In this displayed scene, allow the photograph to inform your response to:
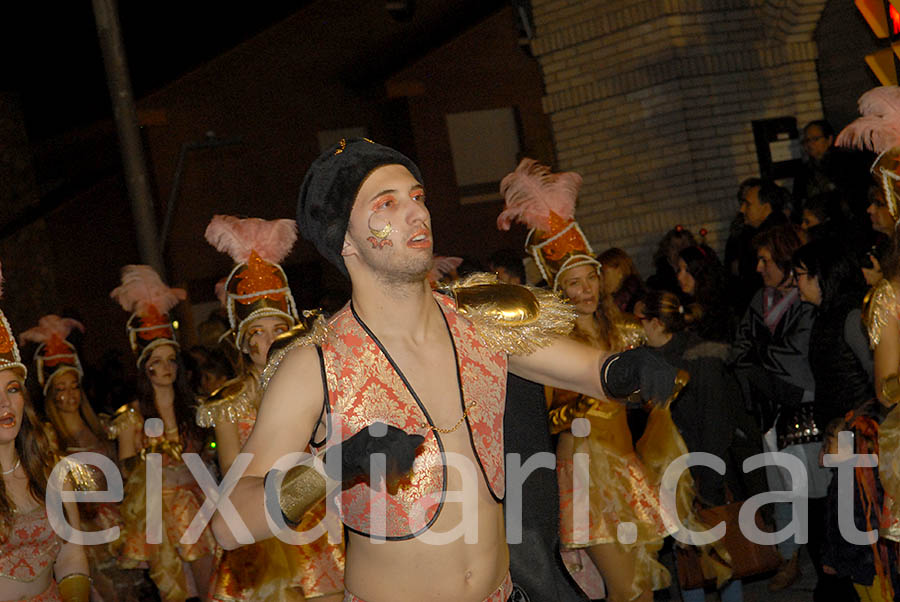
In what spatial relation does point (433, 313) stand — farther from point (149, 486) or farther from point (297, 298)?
point (297, 298)

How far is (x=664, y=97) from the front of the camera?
9.88 m

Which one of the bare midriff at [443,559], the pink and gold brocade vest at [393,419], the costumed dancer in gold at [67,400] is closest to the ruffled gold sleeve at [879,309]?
the pink and gold brocade vest at [393,419]

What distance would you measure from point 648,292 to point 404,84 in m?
11.6

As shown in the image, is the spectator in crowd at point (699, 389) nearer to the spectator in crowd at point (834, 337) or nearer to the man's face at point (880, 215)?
the spectator in crowd at point (834, 337)

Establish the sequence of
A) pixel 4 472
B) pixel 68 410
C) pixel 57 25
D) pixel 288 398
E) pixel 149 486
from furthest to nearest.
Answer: pixel 57 25
pixel 68 410
pixel 149 486
pixel 4 472
pixel 288 398

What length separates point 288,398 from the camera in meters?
3.26

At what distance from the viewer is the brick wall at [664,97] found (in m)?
9.84

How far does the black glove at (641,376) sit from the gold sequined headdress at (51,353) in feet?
20.7

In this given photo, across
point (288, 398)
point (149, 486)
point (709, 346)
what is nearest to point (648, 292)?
point (709, 346)

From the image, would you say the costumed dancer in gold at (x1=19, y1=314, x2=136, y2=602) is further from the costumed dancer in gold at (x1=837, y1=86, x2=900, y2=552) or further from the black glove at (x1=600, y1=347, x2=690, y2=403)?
the black glove at (x1=600, y1=347, x2=690, y2=403)

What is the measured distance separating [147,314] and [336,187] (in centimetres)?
466

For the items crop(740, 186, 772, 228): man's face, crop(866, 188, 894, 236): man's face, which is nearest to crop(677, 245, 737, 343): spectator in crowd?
crop(740, 186, 772, 228): man's face

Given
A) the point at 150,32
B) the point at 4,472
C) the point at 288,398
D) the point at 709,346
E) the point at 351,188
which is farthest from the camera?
the point at 150,32

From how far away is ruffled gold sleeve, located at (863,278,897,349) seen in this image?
5098 mm
